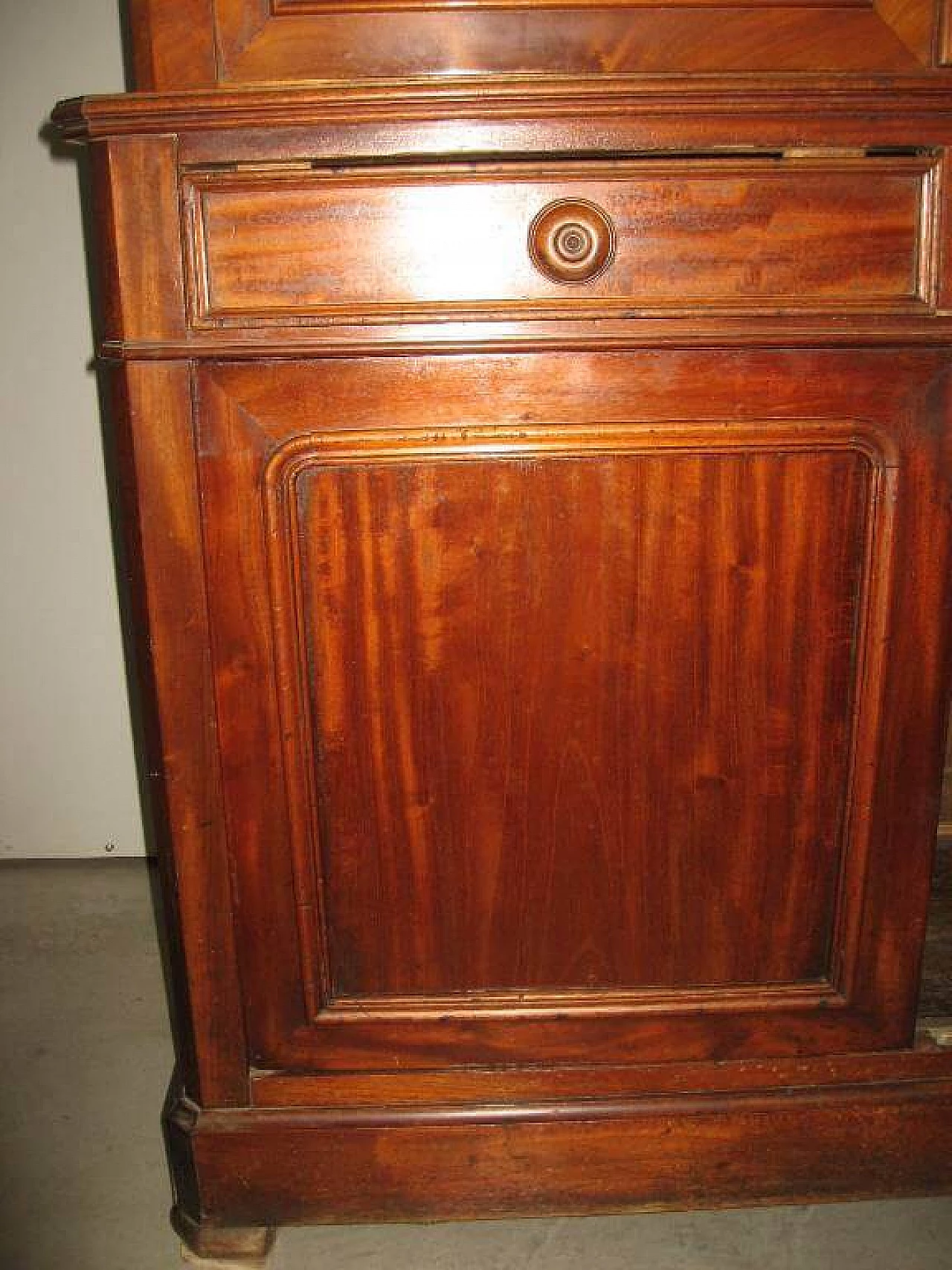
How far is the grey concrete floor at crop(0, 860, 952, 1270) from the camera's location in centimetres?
125

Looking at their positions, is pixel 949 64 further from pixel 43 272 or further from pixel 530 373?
pixel 43 272

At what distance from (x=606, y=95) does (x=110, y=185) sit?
440 mm

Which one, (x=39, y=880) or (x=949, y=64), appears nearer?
(x=949, y=64)

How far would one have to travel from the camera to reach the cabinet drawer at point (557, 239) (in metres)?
0.93

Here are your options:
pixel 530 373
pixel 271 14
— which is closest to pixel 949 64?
pixel 530 373

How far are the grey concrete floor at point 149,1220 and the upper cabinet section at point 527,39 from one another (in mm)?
1257

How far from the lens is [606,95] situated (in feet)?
2.97

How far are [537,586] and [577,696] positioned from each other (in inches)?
4.8

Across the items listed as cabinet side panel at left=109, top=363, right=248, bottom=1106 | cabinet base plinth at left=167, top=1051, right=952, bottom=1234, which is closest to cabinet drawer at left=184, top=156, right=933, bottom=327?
cabinet side panel at left=109, top=363, right=248, bottom=1106

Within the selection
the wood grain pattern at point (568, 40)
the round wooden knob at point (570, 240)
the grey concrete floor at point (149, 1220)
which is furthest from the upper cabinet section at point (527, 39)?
the grey concrete floor at point (149, 1220)

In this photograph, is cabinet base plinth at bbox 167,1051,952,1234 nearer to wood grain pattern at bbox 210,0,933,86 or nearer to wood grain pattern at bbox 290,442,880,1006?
wood grain pattern at bbox 290,442,880,1006

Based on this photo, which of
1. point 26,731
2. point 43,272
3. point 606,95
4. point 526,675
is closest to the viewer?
point 606,95

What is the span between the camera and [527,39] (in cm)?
93

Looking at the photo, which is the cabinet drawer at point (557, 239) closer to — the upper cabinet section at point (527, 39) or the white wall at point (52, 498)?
the upper cabinet section at point (527, 39)
